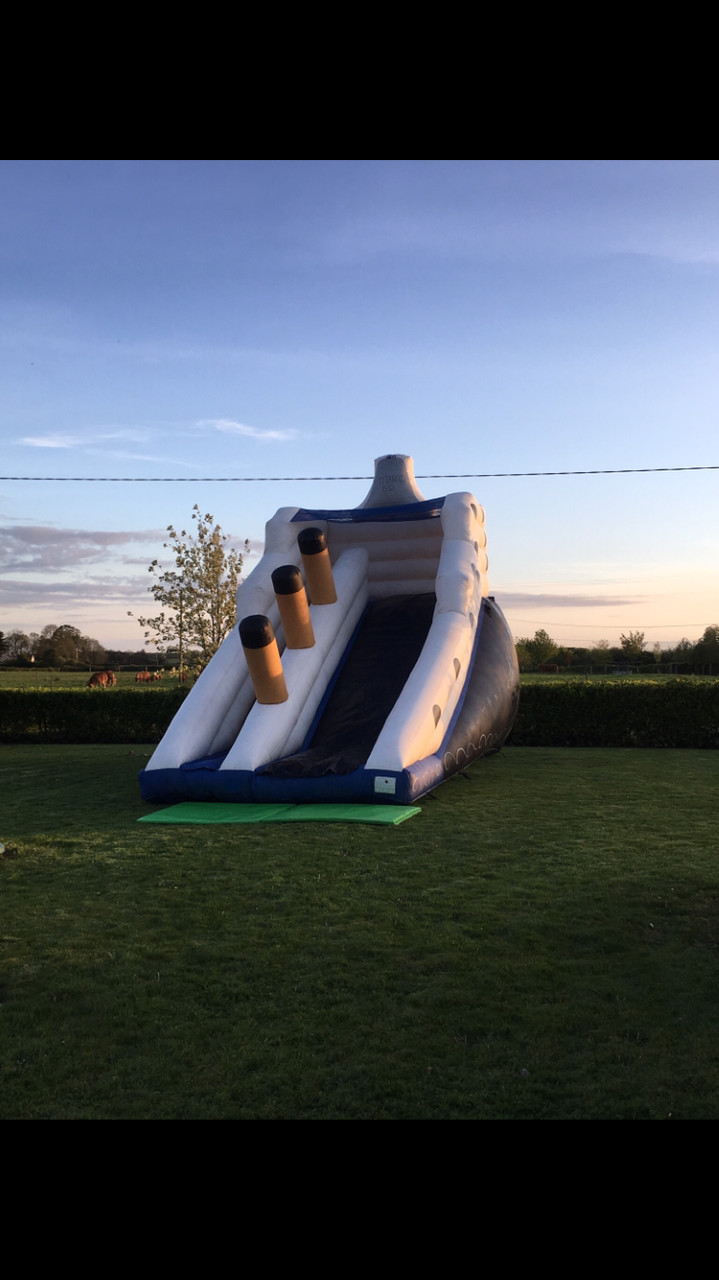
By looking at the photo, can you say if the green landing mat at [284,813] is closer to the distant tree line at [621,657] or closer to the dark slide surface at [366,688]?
the dark slide surface at [366,688]

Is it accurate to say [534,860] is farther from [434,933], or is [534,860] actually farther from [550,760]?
[550,760]

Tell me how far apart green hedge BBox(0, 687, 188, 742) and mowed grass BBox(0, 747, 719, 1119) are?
20.7ft

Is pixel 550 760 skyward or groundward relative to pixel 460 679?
groundward

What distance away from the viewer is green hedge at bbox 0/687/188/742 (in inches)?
511

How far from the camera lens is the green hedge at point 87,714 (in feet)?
42.6

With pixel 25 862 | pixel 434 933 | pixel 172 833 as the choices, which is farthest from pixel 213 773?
pixel 434 933

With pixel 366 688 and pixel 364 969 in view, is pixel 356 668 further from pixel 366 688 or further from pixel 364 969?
pixel 364 969

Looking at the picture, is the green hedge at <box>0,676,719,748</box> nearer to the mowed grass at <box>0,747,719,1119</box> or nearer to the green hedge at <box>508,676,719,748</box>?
the green hedge at <box>508,676,719,748</box>

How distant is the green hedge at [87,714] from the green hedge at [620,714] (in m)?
5.00

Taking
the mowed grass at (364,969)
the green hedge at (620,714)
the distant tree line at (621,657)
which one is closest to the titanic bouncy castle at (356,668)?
the mowed grass at (364,969)
